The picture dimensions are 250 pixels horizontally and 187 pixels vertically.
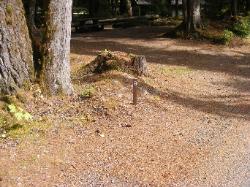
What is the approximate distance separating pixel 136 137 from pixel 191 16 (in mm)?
14555

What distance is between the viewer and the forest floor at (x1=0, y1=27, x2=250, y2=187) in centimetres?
701

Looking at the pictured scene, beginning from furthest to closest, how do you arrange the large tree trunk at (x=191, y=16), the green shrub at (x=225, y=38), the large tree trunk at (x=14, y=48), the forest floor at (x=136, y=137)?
the large tree trunk at (x=191, y=16)
the green shrub at (x=225, y=38)
the large tree trunk at (x=14, y=48)
the forest floor at (x=136, y=137)

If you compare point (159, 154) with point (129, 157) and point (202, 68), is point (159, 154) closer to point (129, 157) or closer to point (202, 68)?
point (129, 157)

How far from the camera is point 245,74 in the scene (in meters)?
16.0

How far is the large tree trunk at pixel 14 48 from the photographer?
8508 mm

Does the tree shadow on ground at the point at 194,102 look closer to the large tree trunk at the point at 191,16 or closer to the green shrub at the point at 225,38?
the green shrub at the point at 225,38

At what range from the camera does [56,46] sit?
30.9 feet

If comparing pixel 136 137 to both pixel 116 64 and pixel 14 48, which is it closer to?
pixel 14 48

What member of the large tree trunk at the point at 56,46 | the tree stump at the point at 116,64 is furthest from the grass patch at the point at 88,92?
the tree stump at the point at 116,64

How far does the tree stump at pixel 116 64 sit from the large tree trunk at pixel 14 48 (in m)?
3.30

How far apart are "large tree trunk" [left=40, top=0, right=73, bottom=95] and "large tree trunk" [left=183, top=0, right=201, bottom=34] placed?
531 inches

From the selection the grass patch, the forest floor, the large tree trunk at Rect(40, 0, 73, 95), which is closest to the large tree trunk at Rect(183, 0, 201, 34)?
the forest floor

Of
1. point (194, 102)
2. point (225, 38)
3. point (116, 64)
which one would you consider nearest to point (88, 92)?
point (116, 64)

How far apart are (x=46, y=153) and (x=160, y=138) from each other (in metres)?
2.31
